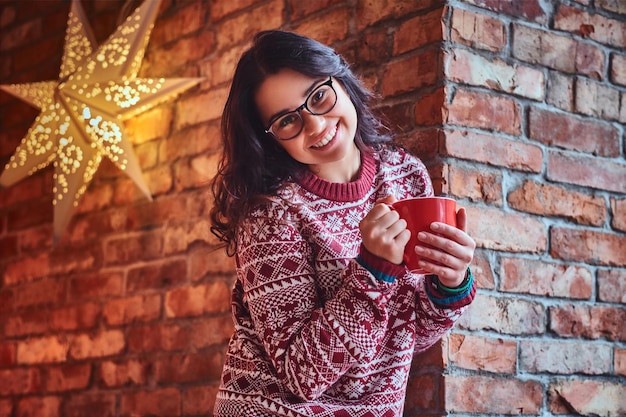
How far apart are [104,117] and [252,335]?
→ 109 centimetres

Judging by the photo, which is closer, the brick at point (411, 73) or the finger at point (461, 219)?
the finger at point (461, 219)

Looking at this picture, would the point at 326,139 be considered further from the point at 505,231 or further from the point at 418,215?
the point at 505,231

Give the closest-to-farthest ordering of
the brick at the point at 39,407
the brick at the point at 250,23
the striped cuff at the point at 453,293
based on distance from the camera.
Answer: the striped cuff at the point at 453,293
the brick at the point at 250,23
the brick at the point at 39,407

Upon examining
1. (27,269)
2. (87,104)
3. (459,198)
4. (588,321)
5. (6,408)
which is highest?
(87,104)

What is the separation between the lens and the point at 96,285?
2.58 meters

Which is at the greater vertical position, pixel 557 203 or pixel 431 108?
pixel 431 108

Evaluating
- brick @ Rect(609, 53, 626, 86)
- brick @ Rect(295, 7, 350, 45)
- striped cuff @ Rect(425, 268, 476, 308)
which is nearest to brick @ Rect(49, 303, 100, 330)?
brick @ Rect(295, 7, 350, 45)

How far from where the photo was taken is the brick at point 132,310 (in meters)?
2.39

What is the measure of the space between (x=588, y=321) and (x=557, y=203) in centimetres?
25

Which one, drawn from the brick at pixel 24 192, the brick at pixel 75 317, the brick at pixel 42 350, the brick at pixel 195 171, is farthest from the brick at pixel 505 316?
the brick at pixel 24 192

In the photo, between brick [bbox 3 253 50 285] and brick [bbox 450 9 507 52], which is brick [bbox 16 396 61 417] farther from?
brick [bbox 450 9 507 52]

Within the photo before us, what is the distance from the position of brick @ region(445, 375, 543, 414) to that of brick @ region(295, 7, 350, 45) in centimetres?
77

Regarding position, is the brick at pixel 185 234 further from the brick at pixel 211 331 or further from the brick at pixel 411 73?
the brick at pixel 411 73

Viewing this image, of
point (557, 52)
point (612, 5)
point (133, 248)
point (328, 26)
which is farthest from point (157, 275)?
point (612, 5)
